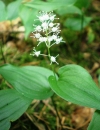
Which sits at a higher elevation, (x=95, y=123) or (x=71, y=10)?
(x=71, y=10)

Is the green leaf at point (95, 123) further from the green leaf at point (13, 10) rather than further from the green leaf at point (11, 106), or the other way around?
the green leaf at point (13, 10)

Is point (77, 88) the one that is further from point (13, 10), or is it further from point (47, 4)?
point (13, 10)

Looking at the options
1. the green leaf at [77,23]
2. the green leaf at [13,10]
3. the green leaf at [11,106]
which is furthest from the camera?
the green leaf at [77,23]

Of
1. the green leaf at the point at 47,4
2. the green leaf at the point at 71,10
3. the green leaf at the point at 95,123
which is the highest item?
the green leaf at the point at 47,4

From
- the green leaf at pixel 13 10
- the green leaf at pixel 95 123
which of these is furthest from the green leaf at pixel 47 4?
the green leaf at pixel 95 123

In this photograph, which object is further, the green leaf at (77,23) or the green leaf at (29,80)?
the green leaf at (77,23)

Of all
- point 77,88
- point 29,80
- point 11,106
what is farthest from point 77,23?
point 11,106
